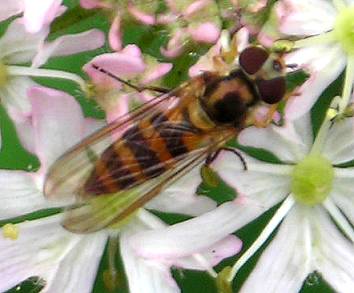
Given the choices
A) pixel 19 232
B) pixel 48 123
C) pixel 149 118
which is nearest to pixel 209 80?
pixel 149 118

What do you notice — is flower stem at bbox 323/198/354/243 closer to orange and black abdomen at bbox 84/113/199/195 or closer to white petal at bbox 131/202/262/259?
white petal at bbox 131/202/262/259

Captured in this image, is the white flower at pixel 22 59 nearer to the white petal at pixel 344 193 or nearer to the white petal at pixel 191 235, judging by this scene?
the white petal at pixel 191 235

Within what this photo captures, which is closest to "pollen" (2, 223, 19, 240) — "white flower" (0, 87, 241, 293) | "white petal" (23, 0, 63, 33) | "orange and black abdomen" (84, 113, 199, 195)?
"white flower" (0, 87, 241, 293)

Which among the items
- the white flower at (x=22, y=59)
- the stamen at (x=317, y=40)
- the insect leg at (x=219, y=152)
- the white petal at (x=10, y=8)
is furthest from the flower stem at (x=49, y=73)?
the stamen at (x=317, y=40)

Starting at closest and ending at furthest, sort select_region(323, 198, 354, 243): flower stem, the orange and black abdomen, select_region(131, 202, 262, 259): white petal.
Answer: the orange and black abdomen → select_region(131, 202, 262, 259): white petal → select_region(323, 198, 354, 243): flower stem

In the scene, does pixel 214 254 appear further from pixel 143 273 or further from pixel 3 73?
pixel 3 73
